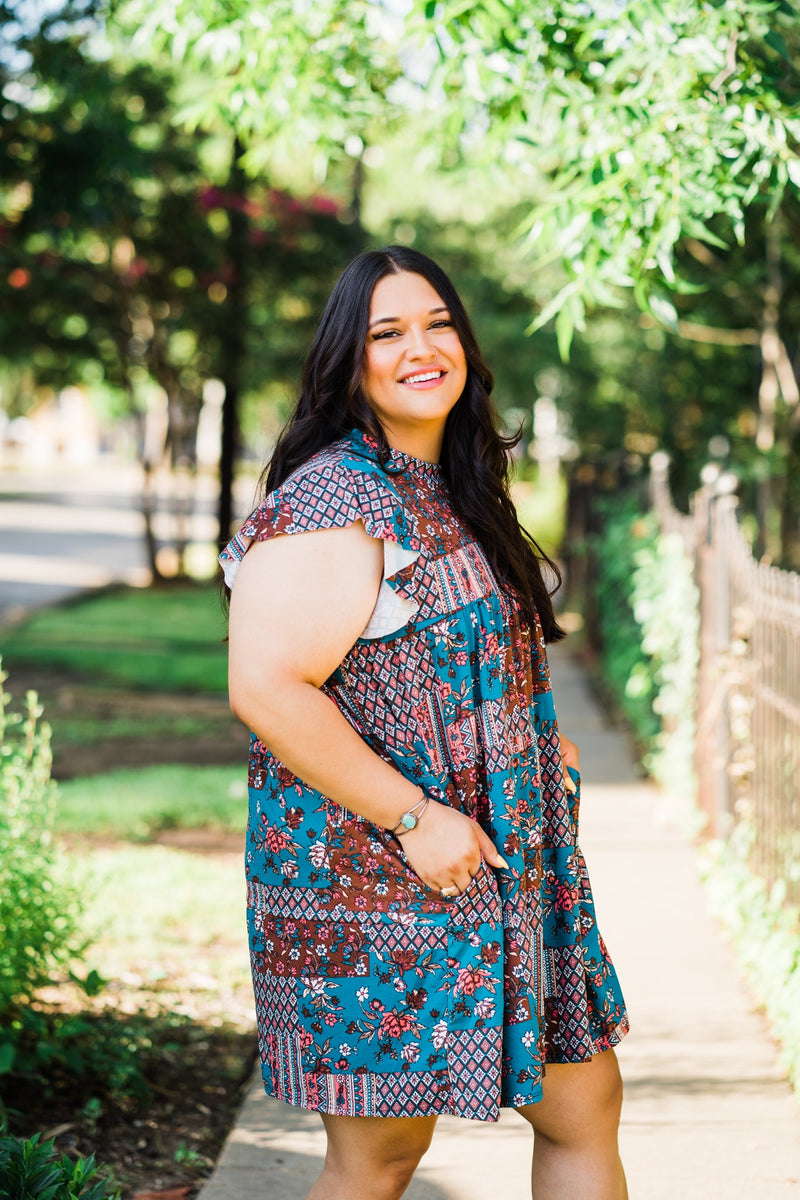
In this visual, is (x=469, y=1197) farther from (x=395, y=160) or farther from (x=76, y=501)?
(x=76, y=501)

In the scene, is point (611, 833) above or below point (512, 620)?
below

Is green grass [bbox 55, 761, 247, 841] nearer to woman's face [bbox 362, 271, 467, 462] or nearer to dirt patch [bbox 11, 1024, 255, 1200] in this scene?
dirt patch [bbox 11, 1024, 255, 1200]

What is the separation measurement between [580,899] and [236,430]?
1487 centimetres

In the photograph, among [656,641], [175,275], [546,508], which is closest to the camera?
[656,641]

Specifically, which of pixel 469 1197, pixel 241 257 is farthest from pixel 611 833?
pixel 241 257

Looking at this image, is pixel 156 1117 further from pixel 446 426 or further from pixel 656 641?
pixel 656 641

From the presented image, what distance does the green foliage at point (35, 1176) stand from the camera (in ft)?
7.41

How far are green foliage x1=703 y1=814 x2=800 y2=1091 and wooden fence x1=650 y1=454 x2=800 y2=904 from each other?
7 cm

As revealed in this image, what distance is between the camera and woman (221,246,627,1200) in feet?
6.88

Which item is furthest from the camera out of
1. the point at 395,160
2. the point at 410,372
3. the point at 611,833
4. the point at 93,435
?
the point at 93,435

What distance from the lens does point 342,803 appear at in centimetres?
211

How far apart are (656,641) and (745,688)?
66.0 inches

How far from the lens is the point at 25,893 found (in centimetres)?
347

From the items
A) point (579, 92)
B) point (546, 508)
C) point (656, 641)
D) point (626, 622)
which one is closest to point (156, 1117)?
point (579, 92)
